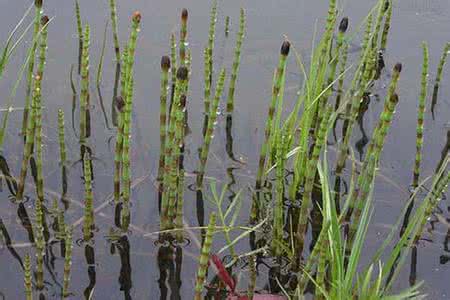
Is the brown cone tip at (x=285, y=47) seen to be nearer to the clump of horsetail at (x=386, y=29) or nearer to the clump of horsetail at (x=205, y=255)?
the clump of horsetail at (x=205, y=255)

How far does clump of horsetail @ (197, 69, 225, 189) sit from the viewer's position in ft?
6.83

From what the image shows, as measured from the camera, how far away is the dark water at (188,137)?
6.99ft

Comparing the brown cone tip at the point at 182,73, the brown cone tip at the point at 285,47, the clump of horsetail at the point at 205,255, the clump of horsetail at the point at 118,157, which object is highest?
the brown cone tip at the point at 285,47

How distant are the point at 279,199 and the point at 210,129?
29 centimetres

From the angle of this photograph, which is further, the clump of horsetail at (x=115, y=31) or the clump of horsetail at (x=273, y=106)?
the clump of horsetail at (x=115, y=31)

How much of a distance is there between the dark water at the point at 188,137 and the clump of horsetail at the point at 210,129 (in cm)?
10

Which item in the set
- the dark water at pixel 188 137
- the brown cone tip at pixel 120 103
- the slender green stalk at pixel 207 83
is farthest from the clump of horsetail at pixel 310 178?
the slender green stalk at pixel 207 83

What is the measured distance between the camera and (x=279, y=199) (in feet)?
6.77

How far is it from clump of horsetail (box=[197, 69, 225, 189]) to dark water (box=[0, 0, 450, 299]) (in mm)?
97

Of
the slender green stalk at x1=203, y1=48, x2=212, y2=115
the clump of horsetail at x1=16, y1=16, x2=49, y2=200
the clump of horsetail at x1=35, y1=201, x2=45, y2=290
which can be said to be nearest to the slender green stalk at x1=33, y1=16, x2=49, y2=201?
the clump of horsetail at x1=16, y1=16, x2=49, y2=200

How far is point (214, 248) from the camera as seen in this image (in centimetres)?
221

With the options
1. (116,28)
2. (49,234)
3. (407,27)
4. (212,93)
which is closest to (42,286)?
(49,234)

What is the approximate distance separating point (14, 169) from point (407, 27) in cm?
200

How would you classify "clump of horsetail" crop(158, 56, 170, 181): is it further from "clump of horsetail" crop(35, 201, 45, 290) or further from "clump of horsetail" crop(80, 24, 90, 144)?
"clump of horsetail" crop(35, 201, 45, 290)
